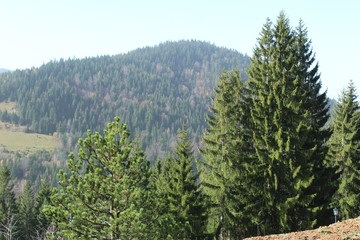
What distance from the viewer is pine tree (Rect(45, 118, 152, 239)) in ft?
51.1

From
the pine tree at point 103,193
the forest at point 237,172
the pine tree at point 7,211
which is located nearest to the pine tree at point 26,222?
the pine tree at point 7,211

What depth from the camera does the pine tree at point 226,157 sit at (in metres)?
25.5

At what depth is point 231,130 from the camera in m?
26.4

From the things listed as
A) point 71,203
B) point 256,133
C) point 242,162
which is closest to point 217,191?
point 242,162

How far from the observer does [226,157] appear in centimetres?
2589

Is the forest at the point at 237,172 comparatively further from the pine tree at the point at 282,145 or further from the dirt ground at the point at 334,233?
the dirt ground at the point at 334,233

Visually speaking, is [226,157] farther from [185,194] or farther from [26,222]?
[26,222]

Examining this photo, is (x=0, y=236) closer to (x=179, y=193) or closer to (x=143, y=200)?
(x=179, y=193)

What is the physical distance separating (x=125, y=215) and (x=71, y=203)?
2.56 m

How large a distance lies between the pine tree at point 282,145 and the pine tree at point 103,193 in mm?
9084

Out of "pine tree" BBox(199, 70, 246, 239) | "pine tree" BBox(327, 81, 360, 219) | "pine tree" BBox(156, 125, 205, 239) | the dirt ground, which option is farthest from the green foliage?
"pine tree" BBox(327, 81, 360, 219)

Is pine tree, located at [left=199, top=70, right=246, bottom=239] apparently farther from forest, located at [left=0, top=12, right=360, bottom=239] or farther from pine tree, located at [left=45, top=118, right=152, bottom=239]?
pine tree, located at [left=45, top=118, right=152, bottom=239]

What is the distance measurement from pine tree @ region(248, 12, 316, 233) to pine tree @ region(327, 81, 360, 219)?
1032cm

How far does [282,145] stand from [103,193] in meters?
11.3
